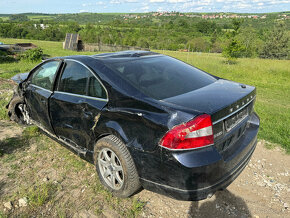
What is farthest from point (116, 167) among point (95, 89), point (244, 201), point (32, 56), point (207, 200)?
point (32, 56)

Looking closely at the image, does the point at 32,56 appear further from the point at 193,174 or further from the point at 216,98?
the point at 193,174

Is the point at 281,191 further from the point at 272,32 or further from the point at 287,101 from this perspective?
the point at 272,32

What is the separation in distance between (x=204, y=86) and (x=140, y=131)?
1097 millimetres

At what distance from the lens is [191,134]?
77.7 inches

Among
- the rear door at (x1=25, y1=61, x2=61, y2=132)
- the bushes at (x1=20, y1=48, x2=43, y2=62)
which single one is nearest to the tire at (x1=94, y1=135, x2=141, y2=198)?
the rear door at (x1=25, y1=61, x2=61, y2=132)

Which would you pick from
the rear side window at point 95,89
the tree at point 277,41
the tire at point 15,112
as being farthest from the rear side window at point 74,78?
the tree at point 277,41

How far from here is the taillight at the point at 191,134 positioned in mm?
1966

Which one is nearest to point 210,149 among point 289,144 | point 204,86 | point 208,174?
point 208,174

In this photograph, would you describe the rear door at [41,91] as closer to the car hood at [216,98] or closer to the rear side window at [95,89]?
the rear side window at [95,89]

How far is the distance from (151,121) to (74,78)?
1460 millimetres

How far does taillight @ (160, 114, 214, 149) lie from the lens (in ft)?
6.45

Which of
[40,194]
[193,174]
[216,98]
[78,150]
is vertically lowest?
[40,194]

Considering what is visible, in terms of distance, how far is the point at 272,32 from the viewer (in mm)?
54656

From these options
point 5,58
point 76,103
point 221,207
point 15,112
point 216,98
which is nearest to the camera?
point 216,98
